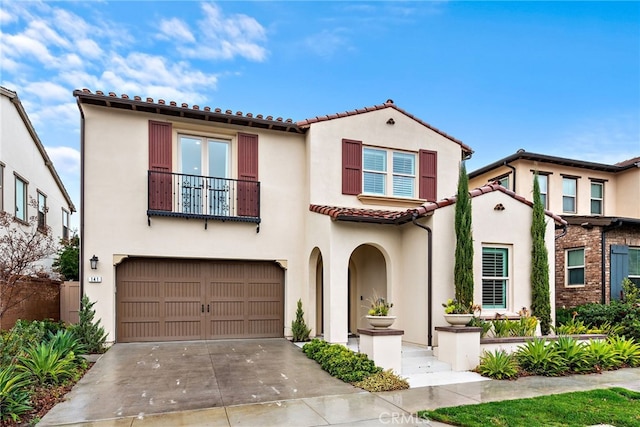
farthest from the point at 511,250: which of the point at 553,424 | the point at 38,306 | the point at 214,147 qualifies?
the point at 38,306

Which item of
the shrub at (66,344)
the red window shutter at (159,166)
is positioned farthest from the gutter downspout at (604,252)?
the shrub at (66,344)

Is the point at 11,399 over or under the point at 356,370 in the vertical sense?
over

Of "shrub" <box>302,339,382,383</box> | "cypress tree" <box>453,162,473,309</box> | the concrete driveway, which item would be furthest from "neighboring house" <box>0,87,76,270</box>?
"cypress tree" <box>453,162,473,309</box>

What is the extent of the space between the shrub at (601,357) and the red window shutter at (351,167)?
7105 millimetres

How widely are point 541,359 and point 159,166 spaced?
34.7 ft

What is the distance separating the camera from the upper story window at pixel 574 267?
14.6 metres

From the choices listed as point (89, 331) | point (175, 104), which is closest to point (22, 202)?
point (89, 331)

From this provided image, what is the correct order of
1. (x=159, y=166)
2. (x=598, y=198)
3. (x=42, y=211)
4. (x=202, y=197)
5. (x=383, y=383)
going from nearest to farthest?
1. (x=383, y=383)
2. (x=159, y=166)
3. (x=202, y=197)
4. (x=42, y=211)
5. (x=598, y=198)

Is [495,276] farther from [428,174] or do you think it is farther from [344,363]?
[344,363]

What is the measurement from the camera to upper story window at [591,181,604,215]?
1795 cm

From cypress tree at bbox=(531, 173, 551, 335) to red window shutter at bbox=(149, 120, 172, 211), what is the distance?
9982 mm

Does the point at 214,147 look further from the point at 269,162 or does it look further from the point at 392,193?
the point at 392,193

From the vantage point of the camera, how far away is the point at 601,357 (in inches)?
364

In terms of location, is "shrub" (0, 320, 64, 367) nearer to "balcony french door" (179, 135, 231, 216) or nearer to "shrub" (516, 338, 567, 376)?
"balcony french door" (179, 135, 231, 216)
